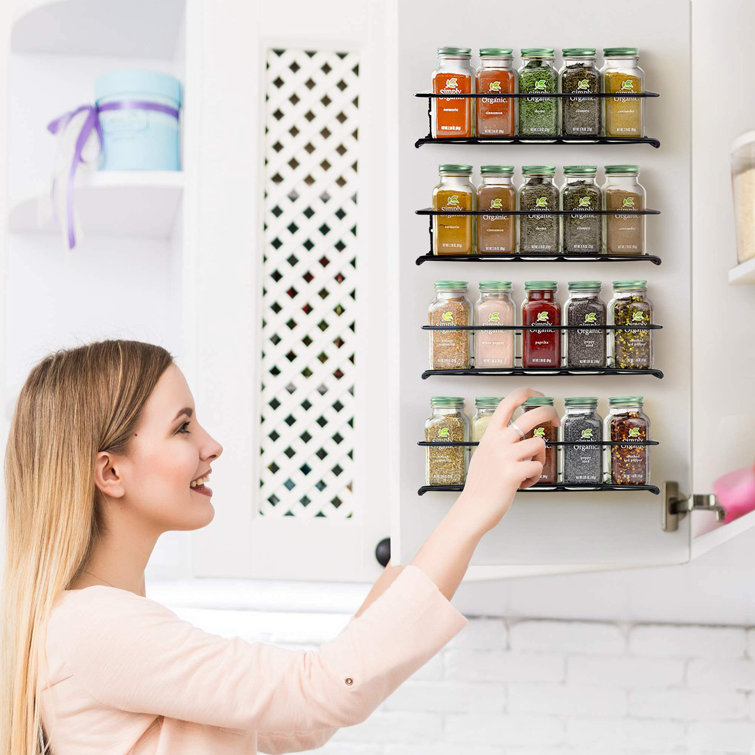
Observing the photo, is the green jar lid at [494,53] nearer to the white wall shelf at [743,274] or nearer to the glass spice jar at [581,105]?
the glass spice jar at [581,105]

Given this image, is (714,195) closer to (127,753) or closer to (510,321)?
(510,321)

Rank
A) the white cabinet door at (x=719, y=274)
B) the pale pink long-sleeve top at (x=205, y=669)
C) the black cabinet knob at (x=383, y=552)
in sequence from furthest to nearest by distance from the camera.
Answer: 1. the black cabinet knob at (x=383, y=552)
2. the white cabinet door at (x=719, y=274)
3. the pale pink long-sleeve top at (x=205, y=669)

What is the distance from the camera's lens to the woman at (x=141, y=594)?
1177mm

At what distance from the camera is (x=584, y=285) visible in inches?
52.9

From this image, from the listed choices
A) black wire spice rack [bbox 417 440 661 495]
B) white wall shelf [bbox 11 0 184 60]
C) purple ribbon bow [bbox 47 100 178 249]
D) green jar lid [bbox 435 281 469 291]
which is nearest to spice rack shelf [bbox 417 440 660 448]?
black wire spice rack [bbox 417 440 661 495]

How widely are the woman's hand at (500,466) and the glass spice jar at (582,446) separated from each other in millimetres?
87

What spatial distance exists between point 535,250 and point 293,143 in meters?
0.67

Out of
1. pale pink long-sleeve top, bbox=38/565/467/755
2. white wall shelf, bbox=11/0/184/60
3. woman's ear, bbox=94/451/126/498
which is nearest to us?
pale pink long-sleeve top, bbox=38/565/467/755

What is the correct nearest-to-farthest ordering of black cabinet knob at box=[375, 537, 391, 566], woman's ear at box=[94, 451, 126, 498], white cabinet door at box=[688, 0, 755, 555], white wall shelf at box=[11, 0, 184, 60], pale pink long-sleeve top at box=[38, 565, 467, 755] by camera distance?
pale pink long-sleeve top at box=[38, 565, 467, 755]
woman's ear at box=[94, 451, 126, 498]
white cabinet door at box=[688, 0, 755, 555]
black cabinet knob at box=[375, 537, 391, 566]
white wall shelf at box=[11, 0, 184, 60]

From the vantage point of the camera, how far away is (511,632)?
6.61ft

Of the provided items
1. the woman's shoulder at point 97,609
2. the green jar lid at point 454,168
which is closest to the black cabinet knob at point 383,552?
the woman's shoulder at point 97,609

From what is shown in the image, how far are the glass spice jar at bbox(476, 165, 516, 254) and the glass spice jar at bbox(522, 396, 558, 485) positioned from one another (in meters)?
0.20

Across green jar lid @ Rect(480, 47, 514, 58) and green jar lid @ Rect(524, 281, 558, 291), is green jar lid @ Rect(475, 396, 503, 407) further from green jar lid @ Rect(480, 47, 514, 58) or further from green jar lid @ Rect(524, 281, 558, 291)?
green jar lid @ Rect(480, 47, 514, 58)

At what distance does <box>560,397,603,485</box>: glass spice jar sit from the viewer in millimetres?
1343
